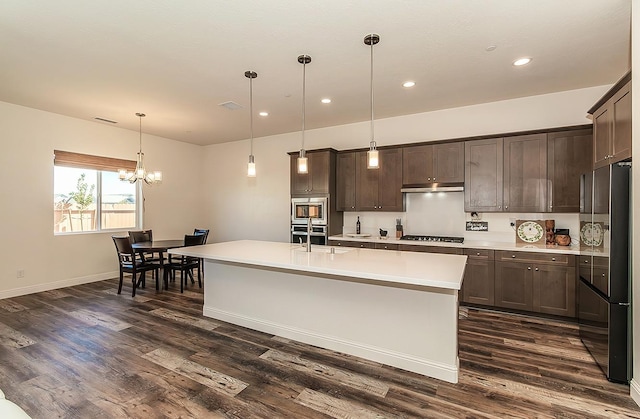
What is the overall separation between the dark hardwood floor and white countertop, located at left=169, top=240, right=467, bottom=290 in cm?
85

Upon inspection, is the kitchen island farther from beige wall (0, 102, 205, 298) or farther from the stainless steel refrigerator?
beige wall (0, 102, 205, 298)

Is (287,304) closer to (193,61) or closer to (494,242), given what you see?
(193,61)

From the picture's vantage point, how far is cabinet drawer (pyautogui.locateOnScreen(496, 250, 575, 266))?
361 cm

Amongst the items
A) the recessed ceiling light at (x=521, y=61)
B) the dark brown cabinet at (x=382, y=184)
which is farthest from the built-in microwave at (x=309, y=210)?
the recessed ceiling light at (x=521, y=61)

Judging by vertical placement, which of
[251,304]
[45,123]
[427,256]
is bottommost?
[251,304]

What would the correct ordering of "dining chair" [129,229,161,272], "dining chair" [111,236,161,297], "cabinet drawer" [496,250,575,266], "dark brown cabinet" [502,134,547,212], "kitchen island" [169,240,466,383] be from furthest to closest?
1. "dining chair" [129,229,161,272]
2. "dining chair" [111,236,161,297]
3. "dark brown cabinet" [502,134,547,212]
4. "cabinet drawer" [496,250,575,266]
5. "kitchen island" [169,240,466,383]

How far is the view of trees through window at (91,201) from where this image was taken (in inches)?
209

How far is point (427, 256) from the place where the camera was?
3.10 meters

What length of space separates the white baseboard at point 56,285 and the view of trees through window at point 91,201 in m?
0.86

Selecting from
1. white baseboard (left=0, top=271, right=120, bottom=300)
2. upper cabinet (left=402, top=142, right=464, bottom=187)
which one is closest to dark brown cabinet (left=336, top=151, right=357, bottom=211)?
upper cabinet (left=402, top=142, right=464, bottom=187)

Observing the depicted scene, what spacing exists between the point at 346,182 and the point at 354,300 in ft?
9.10

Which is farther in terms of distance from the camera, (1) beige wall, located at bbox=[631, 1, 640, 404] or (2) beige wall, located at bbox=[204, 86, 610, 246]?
(2) beige wall, located at bbox=[204, 86, 610, 246]

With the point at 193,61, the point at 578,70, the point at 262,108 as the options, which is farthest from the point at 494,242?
the point at 193,61

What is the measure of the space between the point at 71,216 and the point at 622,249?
7.33 metres
